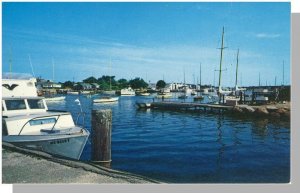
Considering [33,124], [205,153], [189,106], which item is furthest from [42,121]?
[189,106]

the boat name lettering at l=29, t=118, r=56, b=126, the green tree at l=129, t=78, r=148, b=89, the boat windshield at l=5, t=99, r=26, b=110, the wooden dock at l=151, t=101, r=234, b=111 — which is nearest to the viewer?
the boat name lettering at l=29, t=118, r=56, b=126

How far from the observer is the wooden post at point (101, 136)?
379 inches

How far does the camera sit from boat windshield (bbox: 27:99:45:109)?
13.3 metres

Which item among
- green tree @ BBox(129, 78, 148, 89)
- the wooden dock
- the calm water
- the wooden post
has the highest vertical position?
green tree @ BBox(129, 78, 148, 89)

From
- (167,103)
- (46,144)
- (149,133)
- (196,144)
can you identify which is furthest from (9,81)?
(167,103)

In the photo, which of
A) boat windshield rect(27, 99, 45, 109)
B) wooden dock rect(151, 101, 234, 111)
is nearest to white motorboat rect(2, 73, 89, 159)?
boat windshield rect(27, 99, 45, 109)

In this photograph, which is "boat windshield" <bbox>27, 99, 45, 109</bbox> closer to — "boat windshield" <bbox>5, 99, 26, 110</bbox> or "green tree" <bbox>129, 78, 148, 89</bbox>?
"boat windshield" <bbox>5, 99, 26, 110</bbox>

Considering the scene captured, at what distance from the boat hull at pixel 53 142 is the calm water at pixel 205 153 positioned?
7.06ft

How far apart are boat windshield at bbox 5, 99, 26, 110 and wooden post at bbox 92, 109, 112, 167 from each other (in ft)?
15.1

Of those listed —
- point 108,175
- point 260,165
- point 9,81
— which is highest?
point 9,81

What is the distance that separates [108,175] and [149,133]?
50.0ft

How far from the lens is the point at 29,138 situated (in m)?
11.3

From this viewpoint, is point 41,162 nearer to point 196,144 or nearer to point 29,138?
point 29,138

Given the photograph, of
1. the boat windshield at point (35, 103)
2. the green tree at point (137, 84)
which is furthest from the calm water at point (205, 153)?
the green tree at point (137, 84)
